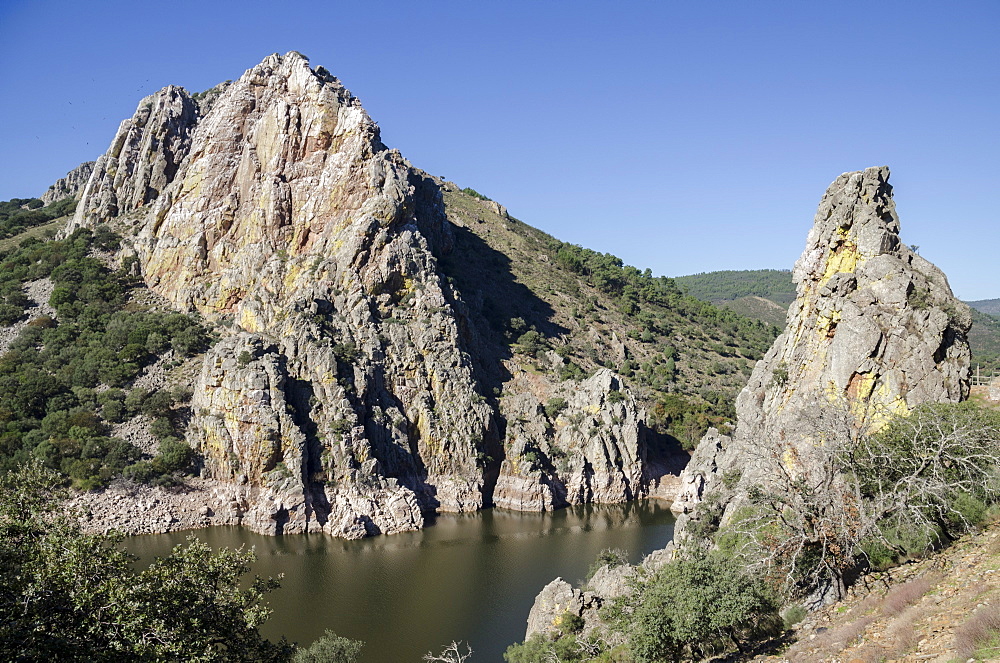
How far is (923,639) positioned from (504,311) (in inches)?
3150

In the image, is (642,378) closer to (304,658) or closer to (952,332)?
(952,332)

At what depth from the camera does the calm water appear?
38.8 metres

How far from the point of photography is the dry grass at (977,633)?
14.1 meters

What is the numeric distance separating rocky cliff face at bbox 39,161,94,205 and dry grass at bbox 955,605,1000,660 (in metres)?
151

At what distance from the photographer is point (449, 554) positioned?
54.0 meters

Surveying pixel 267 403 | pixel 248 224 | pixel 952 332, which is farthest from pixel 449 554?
pixel 248 224

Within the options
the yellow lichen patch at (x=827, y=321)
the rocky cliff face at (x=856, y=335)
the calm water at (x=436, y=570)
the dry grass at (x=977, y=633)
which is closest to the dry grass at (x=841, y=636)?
the dry grass at (x=977, y=633)

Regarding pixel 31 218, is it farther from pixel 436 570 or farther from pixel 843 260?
pixel 843 260

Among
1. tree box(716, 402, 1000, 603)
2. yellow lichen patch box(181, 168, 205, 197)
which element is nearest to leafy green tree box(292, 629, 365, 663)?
tree box(716, 402, 1000, 603)

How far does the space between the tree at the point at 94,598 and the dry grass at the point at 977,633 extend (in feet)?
59.0

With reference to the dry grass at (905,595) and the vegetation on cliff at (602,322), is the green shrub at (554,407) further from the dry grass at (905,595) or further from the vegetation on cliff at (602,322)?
the dry grass at (905,595)

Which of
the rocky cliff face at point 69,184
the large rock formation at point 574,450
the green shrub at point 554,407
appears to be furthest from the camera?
the rocky cliff face at point 69,184

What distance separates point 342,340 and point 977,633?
63087 mm

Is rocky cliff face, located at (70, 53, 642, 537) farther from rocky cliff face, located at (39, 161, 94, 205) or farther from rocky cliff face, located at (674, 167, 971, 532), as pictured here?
rocky cliff face, located at (39, 161, 94, 205)
